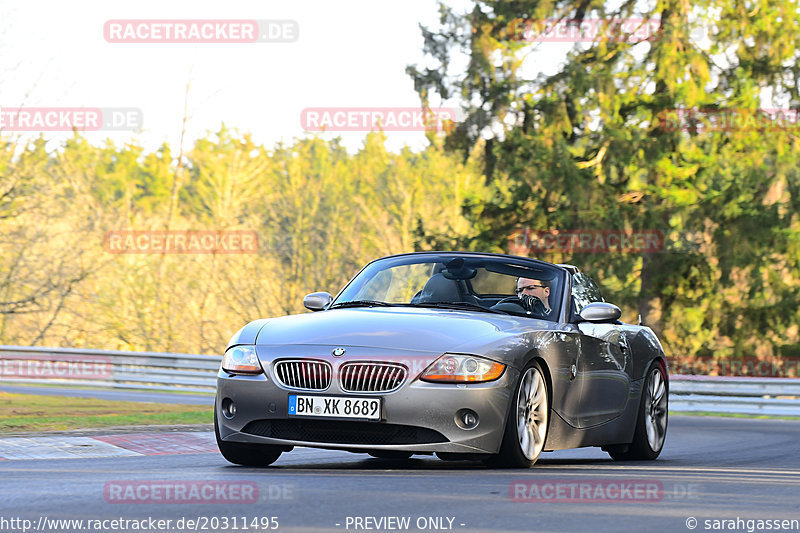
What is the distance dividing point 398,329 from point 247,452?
1334 mm

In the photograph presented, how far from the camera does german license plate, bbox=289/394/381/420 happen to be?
7703 millimetres

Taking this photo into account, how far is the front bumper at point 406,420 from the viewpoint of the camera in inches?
303

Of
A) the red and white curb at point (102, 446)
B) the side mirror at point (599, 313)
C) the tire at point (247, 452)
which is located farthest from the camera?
the red and white curb at point (102, 446)

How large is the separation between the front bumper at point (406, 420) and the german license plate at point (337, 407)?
3 cm

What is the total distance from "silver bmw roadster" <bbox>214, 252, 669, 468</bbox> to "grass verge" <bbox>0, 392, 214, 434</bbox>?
3.87 metres

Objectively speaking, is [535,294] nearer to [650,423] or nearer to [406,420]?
[650,423]

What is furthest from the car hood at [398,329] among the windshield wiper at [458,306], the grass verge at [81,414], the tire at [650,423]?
the grass verge at [81,414]

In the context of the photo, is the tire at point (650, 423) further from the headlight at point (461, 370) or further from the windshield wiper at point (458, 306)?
the headlight at point (461, 370)

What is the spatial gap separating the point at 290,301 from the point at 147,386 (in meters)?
10.9

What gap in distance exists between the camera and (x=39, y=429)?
11.6 m

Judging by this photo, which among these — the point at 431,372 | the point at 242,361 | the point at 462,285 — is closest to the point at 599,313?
the point at 462,285

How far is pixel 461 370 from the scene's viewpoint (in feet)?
25.5

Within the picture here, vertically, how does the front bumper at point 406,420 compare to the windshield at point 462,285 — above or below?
below

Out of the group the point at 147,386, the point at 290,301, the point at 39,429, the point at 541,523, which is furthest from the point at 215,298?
the point at 541,523
